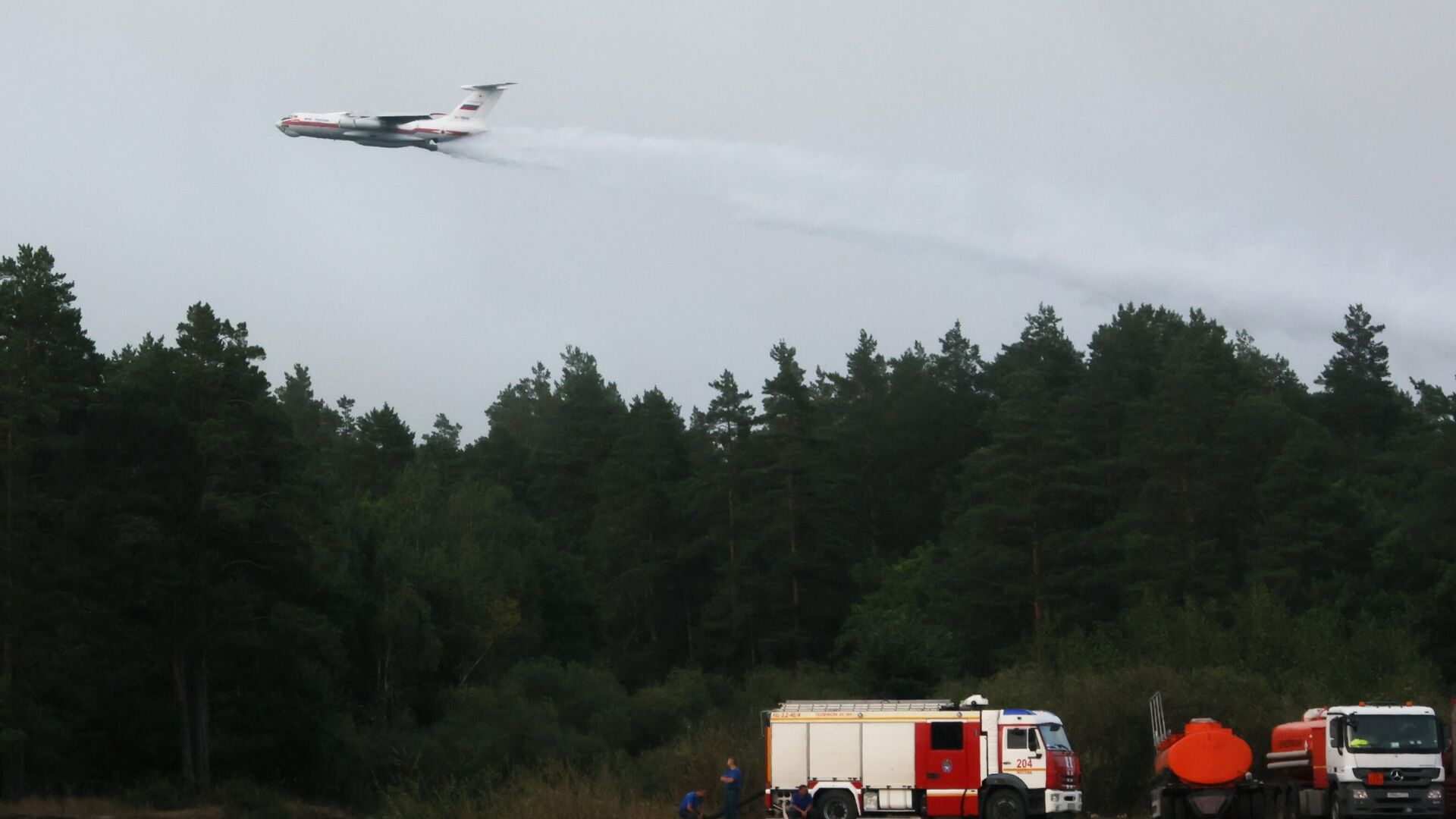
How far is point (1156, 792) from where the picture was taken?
30.3 meters

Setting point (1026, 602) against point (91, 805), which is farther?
point (1026, 602)

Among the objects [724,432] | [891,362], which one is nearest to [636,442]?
[724,432]

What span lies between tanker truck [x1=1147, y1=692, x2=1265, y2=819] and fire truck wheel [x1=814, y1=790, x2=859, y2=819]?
6.00m

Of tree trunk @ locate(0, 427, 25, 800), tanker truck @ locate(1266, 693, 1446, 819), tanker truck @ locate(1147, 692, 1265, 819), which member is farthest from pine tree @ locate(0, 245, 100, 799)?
tanker truck @ locate(1266, 693, 1446, 819)

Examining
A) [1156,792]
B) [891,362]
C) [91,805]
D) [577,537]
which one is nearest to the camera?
[1156,792]

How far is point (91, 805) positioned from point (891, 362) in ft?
264

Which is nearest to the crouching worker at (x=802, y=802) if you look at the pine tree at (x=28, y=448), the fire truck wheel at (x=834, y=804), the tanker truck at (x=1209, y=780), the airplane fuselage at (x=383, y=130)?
the fire truck wheel at (x=834, y=804)

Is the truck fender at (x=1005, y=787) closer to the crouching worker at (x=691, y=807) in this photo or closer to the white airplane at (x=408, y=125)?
the crouching worker at (x=691, y=807)

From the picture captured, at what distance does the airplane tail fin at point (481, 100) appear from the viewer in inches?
2377

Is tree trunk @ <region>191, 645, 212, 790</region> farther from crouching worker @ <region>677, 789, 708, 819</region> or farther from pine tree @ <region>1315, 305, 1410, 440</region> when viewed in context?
pine tree @ <region>1315, 305, 1410, 440</region>

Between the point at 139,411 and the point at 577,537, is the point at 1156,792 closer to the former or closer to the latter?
the point at 139,411

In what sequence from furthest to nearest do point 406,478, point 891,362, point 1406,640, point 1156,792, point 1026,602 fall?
point 891,362
point 406,478
point 1026,602
point 1406,640
point 1156,792

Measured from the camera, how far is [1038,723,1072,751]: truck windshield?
31.3 m

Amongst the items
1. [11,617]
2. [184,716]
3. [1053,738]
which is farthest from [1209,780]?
[11,617]
